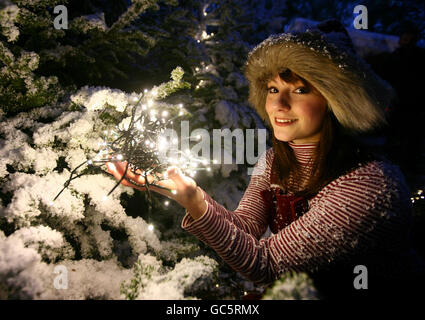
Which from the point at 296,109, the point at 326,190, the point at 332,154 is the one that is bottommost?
the point at 326,190

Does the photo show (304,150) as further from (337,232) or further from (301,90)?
(337,232)

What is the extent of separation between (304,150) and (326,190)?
34 centimetres

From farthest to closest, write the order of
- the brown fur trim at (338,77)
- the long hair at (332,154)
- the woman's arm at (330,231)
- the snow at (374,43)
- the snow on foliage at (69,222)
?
the snow at (374,43), the long hair at (332,154), the brown fur trim at (338,77), the woman's arm at (330,231), the snow on foliage at (69,222)

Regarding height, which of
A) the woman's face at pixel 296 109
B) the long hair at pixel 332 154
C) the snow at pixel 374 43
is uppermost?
the snow at pixel 374 43

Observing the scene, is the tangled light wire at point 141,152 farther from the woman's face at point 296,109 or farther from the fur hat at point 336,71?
the fur hat at point 336,71

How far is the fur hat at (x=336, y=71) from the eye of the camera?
134cm

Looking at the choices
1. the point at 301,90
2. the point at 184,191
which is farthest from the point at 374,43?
the point at 184,191

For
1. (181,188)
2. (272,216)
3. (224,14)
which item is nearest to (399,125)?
(224,14)

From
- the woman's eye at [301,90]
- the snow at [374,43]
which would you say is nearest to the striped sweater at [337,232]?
the woman's eye at [301,90]

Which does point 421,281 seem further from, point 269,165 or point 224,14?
point 224,14

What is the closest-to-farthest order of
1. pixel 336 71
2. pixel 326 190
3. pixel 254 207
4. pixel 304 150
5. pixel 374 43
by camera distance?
pixel 336 71
pixel 326 190
pixel 304 150
pixel 254 207
pixel 374 43

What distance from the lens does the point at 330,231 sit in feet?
3.99

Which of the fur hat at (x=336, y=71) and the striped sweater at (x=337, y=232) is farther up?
the fur hat at (x=336, y=71)

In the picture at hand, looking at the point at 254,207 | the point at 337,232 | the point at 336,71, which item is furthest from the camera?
the point at 254,207
